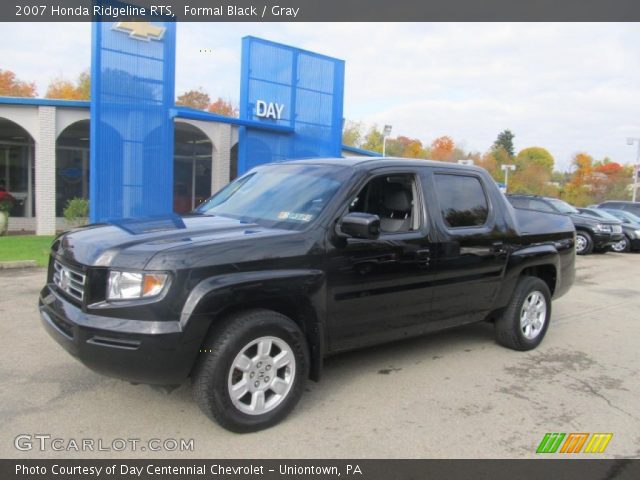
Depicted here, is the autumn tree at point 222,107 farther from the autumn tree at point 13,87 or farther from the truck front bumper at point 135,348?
the truck front bumper at point 135,348

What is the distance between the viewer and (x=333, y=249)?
393cm

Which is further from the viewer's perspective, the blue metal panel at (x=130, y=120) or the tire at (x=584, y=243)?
the tire at (x=584, y=243)

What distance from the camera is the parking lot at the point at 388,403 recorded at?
3527mm

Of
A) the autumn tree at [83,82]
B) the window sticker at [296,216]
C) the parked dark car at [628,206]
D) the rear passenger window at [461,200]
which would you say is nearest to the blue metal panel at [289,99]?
the rear passenger window at [461,200]

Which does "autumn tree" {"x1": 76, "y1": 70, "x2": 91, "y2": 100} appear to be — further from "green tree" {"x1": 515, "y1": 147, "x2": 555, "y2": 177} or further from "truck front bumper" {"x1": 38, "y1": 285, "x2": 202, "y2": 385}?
"green tree" {"x1": 515, "y1": 147, "x2": 555, "y2": 177}

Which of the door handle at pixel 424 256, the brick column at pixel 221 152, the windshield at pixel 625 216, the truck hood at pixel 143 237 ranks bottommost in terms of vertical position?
the windshield at pixel 625 216

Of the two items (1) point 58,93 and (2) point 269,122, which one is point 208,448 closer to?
(2) point 269,122

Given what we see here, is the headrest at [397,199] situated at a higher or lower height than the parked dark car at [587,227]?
higher

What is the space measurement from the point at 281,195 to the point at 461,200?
1.76 metres

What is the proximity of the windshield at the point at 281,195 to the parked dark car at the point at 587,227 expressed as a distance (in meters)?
12.9

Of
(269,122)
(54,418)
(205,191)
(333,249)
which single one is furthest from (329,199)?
(205,191)

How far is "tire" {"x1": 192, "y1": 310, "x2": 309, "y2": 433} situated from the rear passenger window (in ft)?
6.38

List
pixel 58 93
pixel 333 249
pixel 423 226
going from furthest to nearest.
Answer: pixel 58 93 < pixel 423 226 < pixel 333 249

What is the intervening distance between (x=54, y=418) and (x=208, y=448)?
3.80 feet
